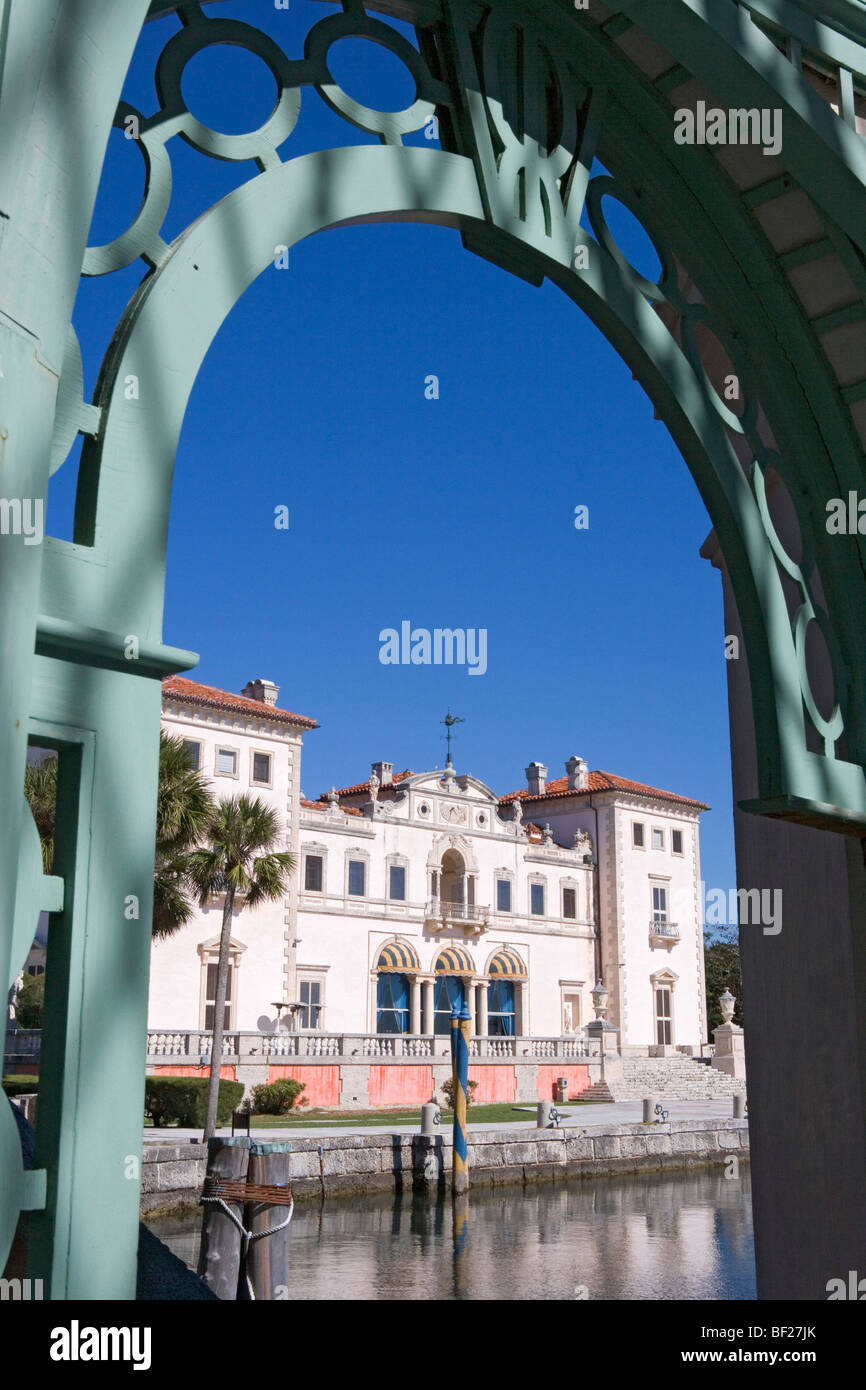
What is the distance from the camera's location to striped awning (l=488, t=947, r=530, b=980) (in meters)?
43.2

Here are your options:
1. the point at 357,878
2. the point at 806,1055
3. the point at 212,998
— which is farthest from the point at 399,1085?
the point at 806,1055

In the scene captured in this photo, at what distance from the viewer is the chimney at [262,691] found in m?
38.0

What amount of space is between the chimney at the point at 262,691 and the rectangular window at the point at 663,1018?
19.0 metres

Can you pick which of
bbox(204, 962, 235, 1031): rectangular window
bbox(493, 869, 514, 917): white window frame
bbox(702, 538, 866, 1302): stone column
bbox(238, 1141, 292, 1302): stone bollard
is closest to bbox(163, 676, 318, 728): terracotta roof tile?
bbox(204, 962, 235, 1031): rectangular window

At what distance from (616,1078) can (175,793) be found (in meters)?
20.6

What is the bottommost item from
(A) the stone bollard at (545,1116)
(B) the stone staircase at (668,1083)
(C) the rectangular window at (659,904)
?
(B) the stone staircase at (668,1083)

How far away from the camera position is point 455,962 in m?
41.9

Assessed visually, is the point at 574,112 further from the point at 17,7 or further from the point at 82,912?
the point at 82,912

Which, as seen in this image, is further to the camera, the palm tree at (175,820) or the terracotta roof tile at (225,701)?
the terracotta roof tile at (225,701)

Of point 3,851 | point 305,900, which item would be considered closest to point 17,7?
point 3,851

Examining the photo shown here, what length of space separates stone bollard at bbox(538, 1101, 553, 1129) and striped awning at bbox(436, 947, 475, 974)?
17.1 meters

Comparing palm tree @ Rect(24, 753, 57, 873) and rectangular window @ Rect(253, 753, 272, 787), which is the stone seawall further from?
rectangular window @ Rect(253, 753, 272, 787)

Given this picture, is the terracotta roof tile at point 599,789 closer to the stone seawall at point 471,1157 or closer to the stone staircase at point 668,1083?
the stone staircase at point 668,1083

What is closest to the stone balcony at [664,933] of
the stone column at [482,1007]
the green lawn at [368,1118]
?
the stone column at [482,1007]
